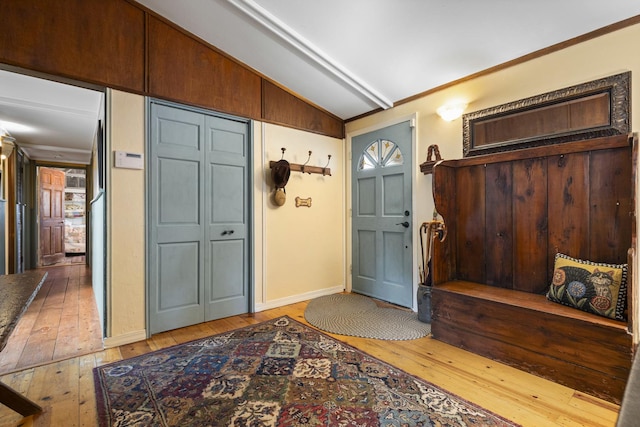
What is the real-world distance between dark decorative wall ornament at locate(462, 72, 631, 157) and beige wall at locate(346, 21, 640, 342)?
50 mm

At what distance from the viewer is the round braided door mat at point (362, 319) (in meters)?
2.65

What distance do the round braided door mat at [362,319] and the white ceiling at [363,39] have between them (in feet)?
7.56

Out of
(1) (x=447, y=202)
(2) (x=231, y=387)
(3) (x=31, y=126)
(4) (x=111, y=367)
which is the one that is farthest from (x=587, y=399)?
(3) (x=31, y=126)

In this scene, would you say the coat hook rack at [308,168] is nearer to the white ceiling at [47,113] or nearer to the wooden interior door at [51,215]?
the white ceiling at [47,113]

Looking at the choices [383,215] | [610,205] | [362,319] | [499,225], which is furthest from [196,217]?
[610,205]

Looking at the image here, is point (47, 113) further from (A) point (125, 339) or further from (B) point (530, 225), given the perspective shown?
(B) point (530, 225)

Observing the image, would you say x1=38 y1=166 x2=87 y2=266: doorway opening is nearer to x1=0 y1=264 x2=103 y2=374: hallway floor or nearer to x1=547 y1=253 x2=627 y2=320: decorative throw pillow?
x1=0 y1=264 x2=103 y2=374: hallway floor

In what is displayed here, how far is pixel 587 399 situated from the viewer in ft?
5.59

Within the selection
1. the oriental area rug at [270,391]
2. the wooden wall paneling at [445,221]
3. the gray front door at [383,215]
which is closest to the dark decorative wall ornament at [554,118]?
the wooden wall paneling at [445,221]

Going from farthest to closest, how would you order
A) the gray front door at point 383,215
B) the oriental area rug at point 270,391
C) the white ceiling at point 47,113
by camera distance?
the gray front door at point 383,215
the white ceiling at point 47,113
the oriental area rug at point 270,391

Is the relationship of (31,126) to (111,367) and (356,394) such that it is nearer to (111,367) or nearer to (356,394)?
(111,367)

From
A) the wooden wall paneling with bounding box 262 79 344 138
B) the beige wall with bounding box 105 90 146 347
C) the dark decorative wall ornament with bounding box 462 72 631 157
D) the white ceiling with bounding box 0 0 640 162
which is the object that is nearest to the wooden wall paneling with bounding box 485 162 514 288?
the dark decorative wall ornament with bounding box 462 72 631 157

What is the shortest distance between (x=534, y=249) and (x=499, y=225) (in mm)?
308

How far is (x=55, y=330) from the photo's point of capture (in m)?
2.81
